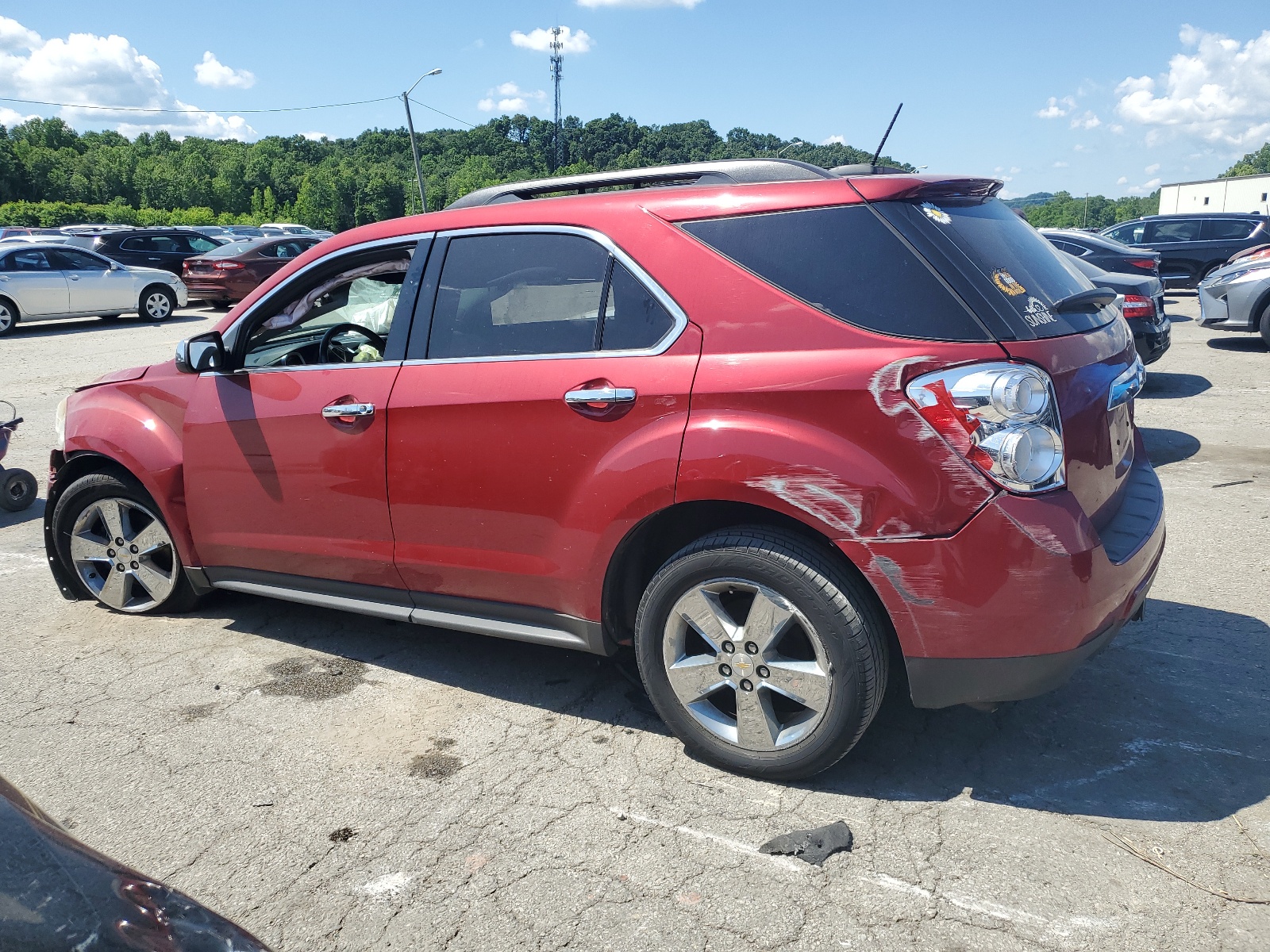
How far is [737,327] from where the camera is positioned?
295 cm

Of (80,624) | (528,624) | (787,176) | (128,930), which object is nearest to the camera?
(128,930)

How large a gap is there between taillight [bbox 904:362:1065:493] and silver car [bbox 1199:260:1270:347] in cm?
1164

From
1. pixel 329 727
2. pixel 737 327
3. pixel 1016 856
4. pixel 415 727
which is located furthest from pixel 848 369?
pixel 329 727

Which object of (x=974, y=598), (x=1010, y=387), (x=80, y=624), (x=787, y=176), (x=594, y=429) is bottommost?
(x=80, y=624)

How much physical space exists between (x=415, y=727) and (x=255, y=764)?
54cm

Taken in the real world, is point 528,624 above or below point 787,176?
below

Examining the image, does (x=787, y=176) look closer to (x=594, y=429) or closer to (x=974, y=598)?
(x=594, y=429)

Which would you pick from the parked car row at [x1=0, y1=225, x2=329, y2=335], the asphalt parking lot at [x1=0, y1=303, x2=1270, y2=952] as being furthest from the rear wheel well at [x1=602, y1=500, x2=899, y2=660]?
the parked car row at [x1=0, y1=225, x2=329, y2=335]

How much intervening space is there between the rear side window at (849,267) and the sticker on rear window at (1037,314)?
23 centimetres

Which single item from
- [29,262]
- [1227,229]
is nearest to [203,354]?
[29,262]

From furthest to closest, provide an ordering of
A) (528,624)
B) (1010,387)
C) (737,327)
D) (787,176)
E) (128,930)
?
(528,624)
(787,176)
(737,327)
(1010,387)
(128,930)

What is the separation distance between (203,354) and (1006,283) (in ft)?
10.2

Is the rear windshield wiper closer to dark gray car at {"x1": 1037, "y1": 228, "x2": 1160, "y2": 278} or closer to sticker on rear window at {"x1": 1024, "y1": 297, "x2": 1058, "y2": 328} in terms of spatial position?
sticker on rear window at {"x1": 1024, "y1": 297, "x2": 1058, "y2": 328}

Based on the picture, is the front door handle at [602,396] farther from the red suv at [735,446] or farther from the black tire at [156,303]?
the black tire at [156,303]
